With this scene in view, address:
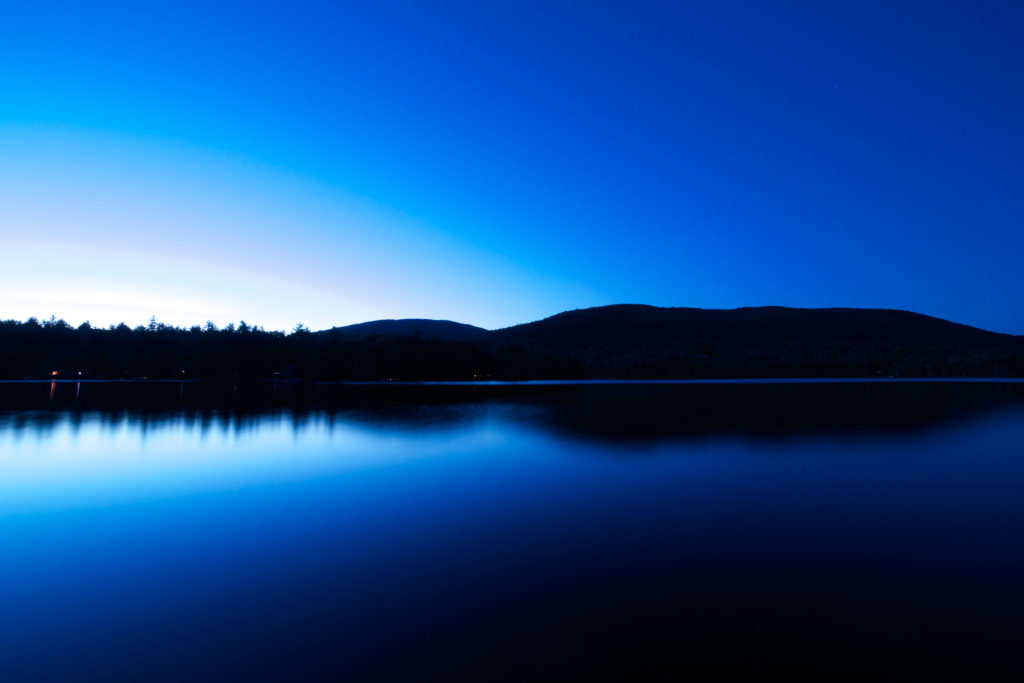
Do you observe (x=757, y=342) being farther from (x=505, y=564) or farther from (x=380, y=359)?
(x=505, y=564)

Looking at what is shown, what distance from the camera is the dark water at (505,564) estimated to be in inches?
173

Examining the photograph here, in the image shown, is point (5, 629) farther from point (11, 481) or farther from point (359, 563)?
point (11, 481)

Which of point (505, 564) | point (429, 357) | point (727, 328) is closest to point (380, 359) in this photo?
point (429, 357)

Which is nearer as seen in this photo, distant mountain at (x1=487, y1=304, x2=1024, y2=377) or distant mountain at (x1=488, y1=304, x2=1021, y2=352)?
distant mountain at (x1=487, y1=304, x2=1024, y2=377)

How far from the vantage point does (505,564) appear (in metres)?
6.60

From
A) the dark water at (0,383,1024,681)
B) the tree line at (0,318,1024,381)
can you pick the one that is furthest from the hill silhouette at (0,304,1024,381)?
the dark water at (0,383,1024,681)

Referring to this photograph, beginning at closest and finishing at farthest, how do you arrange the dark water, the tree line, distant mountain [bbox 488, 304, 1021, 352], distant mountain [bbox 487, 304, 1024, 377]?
the dark water, the tree line, distant mountain [bbox 487, 304, 1024, 377], distant mountain [bbox 488, 304, 1021, 352]

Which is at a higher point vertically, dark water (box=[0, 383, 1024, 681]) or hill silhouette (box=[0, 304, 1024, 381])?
hill silhouette (box=[0, 304, 1024, 381])

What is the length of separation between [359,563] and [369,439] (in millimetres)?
13037

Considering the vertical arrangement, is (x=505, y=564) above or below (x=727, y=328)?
below

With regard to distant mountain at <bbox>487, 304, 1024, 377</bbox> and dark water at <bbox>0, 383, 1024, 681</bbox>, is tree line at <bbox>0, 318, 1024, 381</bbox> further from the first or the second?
dark water at <bbox>0, 383, 1024, 681</bbox>

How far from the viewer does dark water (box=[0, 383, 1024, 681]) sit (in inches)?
173

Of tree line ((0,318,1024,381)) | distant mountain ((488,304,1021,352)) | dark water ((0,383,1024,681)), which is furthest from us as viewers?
distant mountain ((488,304,1021,352))

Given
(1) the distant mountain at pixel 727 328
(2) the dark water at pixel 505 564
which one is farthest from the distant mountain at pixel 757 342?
(2) the dark water at pixel 505 564
